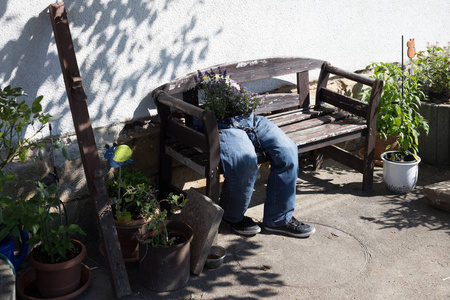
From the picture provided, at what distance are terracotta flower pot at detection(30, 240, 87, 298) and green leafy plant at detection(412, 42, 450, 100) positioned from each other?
13.4ft

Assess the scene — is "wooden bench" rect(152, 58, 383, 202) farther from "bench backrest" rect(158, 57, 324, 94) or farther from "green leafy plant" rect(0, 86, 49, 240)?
"green leafy plant" rect(0, 86, 49, 240)

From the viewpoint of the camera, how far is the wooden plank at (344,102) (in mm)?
5479

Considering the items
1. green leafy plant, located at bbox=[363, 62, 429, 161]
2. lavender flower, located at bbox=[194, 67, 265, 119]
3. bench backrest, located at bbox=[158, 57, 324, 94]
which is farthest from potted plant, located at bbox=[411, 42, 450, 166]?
lavender flower, located at bbox=[194, 67, 265, 119]

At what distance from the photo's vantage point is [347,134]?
5352mm

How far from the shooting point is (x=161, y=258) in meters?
3.93

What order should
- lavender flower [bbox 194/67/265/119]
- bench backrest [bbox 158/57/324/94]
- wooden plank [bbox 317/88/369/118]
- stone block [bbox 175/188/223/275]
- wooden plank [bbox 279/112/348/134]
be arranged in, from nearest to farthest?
stone block [bbox 175/188/223/275] → lavender flower [bbox 194/67/265/119] → bench backrest [bbox 158/57/324/94] → wooden plank [bbox 279/112/348/134] → wooden plank [bbox 317/88/369/118]

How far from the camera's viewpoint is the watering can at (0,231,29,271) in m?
3.82

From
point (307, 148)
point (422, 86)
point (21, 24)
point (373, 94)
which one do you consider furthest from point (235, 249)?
point (422, 86)

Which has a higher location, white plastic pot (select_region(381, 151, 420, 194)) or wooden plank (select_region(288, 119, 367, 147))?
wooden plank (select_region(288, 119, 367, 147))

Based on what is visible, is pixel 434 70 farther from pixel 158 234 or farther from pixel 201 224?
pixel 158 234

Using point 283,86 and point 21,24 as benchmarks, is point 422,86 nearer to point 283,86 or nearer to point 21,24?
point 283,86

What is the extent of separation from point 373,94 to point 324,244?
1511 millimetres

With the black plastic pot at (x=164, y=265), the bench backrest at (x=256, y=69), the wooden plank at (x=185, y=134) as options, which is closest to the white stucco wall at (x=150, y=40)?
the bench backrest at (x=256, y=69)

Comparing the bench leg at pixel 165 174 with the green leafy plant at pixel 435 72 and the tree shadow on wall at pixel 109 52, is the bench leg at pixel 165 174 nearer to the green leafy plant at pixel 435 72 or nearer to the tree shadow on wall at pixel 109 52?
the tree shadow on wall at pixel 109 52
